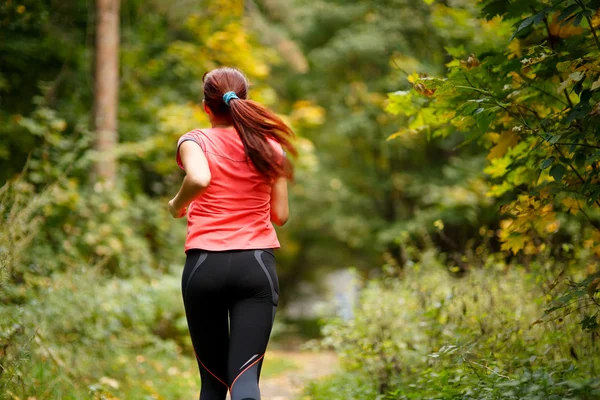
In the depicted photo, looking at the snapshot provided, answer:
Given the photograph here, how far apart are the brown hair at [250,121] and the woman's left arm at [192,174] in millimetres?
206

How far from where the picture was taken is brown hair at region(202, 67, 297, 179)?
8.10ft

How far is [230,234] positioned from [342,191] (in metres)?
13.8

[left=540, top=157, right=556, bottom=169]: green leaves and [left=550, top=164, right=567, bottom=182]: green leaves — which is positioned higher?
[left=540, top=157, right=556, bottom=169]: green leaves

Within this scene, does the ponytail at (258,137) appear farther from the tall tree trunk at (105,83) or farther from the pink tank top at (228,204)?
the tall tree trunk at (105,83)

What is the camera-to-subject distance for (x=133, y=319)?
5.88m

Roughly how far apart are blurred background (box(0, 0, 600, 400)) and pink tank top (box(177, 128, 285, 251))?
342 millimetres

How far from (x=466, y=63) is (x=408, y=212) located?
13.5 meters

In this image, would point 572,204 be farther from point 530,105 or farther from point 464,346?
point 464,346

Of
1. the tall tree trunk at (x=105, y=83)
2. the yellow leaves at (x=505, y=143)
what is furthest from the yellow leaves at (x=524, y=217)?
the tall tree trunk at (x=105, y=83)

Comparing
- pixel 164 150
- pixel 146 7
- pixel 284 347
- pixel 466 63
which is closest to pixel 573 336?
pixel 466 63

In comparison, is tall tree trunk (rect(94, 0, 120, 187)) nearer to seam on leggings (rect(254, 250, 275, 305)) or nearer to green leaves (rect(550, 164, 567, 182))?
seam on leggings (rect(254, 250, 275, 305))

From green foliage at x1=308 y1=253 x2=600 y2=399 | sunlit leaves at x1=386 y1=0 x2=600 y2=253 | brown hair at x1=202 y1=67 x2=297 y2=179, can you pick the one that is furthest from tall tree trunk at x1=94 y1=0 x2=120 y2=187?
brown hair at x1=202 y1=67 x2=297 y2=179

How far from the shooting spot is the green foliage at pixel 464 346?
278 centimetres

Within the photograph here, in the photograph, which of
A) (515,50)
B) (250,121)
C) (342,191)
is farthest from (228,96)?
(342,191)
